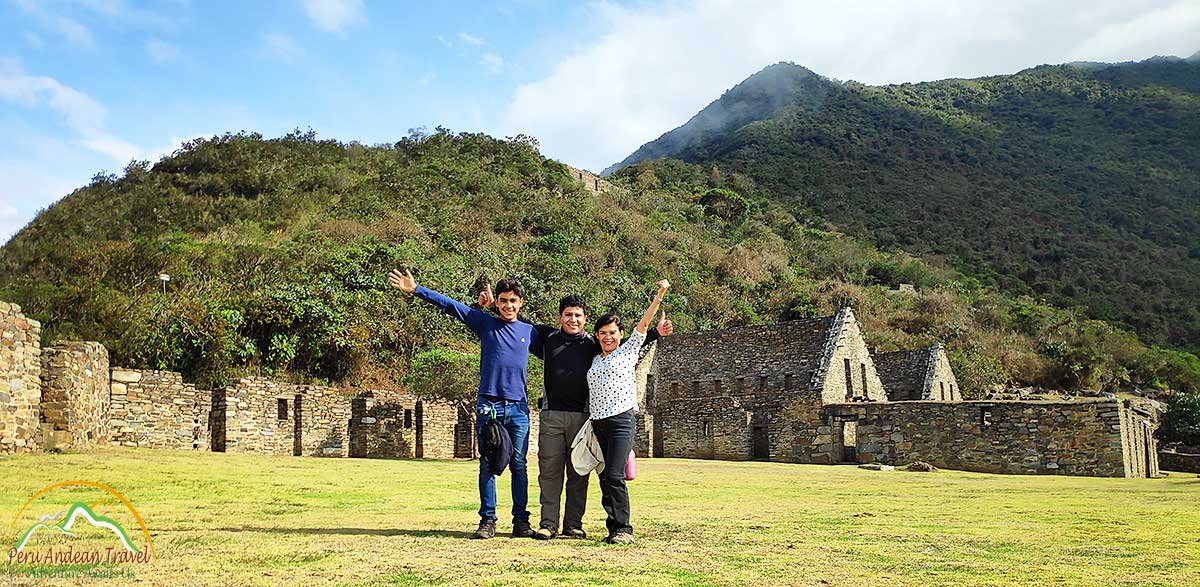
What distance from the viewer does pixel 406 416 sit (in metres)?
23.5

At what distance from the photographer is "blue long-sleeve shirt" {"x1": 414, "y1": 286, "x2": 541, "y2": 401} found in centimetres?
717

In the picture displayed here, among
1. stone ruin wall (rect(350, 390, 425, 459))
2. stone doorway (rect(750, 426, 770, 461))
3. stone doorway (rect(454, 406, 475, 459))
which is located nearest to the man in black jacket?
stone ruin wall (rect(350, 390, 425, 459))

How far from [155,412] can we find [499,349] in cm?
1368

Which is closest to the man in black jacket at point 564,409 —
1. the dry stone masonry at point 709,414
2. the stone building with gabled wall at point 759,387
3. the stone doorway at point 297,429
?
the dry stone masonry at point 709,414

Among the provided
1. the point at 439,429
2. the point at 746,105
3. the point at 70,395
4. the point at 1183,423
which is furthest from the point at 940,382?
the point at 746,105

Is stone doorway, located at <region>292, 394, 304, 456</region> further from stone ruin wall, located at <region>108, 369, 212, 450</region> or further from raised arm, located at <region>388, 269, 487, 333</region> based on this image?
raised arm, located at <region>388, 269, 487, 333</region>

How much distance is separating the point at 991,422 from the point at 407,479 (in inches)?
630

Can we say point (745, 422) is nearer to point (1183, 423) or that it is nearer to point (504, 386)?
point (1183, 423)

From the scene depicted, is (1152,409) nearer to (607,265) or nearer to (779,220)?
(607,265)

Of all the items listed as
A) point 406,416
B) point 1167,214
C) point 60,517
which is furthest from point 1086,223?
point 60,517

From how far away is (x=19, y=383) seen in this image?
1349cm

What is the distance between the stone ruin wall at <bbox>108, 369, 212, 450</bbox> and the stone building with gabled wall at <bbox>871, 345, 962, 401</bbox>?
2572 centimetres

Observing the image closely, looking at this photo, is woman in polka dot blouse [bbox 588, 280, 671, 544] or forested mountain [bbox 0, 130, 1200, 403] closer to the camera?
woman in polka dot blouse [bbox 588, 280, 671, 544]

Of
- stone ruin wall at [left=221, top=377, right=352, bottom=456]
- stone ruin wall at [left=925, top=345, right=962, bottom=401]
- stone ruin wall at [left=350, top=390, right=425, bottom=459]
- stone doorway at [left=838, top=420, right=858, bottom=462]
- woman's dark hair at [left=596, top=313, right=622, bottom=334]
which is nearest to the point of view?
woman's dark hair at [left=596, top=313, right=622, bottom=334]
